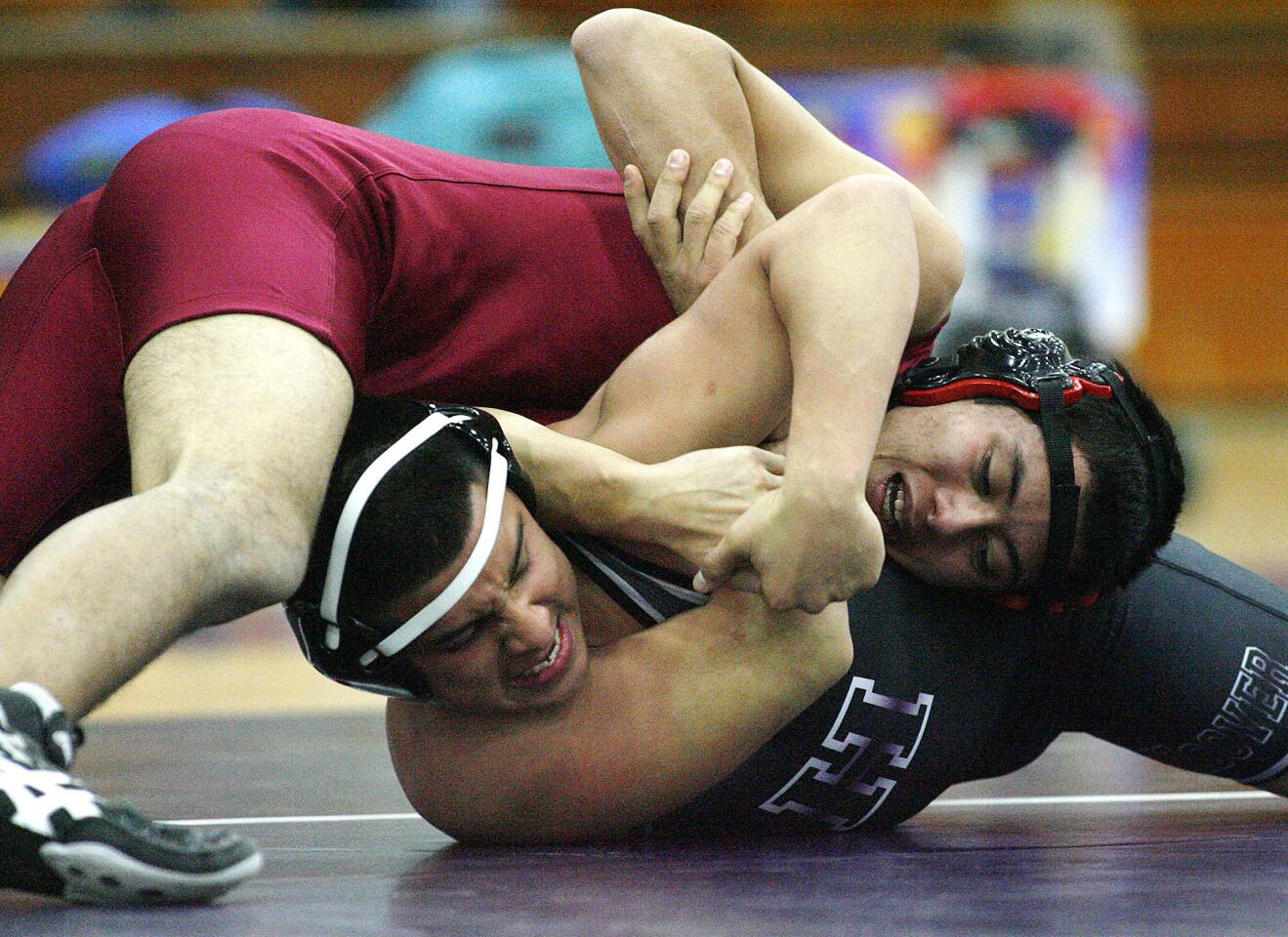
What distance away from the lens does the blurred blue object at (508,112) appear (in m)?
6.48

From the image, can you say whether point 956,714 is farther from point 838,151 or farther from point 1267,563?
point 1267,563

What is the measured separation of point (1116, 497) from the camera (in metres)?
2.34

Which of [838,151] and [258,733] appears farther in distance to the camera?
[258,733]

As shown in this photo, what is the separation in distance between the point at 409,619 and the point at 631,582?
0.37m

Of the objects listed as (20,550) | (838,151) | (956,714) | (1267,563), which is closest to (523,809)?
(956,714)

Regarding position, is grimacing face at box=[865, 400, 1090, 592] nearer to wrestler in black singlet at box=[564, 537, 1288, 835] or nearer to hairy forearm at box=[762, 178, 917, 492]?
wrestler in black singlet at box=[564, 537, 1288, 835]

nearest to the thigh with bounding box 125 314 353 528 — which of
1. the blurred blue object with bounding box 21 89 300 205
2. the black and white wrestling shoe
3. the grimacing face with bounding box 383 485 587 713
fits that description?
the grimacing face with bounding box 383 485 587 713

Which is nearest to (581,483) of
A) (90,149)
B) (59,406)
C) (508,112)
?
(59,406)

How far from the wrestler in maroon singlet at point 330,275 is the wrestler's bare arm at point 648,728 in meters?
0.47

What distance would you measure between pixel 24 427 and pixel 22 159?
6.67 m

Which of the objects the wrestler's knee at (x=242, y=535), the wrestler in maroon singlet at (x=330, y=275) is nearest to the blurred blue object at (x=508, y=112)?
the wrestler in maroon singlet at (x=330, y=275)

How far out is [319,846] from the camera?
7.34ft

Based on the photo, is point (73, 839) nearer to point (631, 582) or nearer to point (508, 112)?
point (631, 582)

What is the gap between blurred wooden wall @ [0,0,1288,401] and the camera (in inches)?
349
